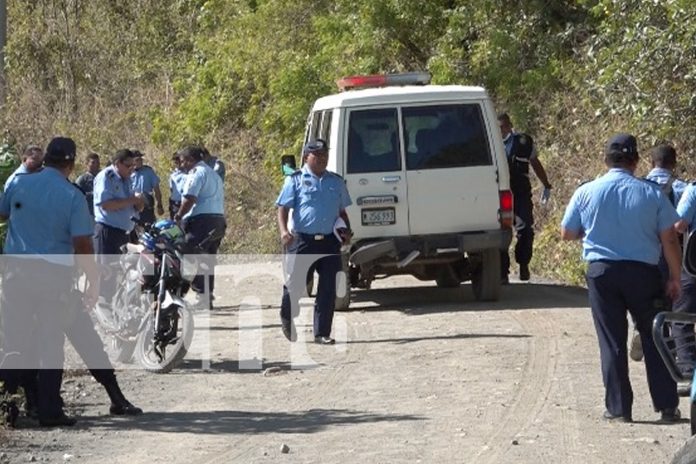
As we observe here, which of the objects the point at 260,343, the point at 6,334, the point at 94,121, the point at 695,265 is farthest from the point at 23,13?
the point at 695,265

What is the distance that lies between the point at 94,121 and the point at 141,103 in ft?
3.68

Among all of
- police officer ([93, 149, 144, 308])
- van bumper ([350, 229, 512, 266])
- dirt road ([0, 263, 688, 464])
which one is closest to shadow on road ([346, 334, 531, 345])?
dirt road ([0, 263, 688, 464])

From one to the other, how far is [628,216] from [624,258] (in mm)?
273

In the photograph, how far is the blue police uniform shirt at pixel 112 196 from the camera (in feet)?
49.2

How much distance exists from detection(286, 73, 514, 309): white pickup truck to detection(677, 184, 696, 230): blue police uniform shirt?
4.87 meters

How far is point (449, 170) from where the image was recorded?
1563 centimetres

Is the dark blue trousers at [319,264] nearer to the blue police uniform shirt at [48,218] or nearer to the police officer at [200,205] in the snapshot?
the police officer at [200,205]

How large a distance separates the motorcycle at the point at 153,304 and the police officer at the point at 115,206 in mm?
1509

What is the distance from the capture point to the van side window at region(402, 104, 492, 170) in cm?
1569

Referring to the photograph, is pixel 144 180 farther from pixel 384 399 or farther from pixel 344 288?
pixel 384 399

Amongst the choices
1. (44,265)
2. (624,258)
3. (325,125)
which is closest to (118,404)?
(44,265)

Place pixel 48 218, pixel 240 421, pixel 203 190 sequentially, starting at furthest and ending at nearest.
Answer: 1. pixel 203 190
2. pixel 240 421
3. pixel 48 218

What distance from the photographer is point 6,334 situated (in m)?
10.1

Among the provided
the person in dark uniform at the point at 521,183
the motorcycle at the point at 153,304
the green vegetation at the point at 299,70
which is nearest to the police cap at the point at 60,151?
the motorcycle at the point at 153,304
